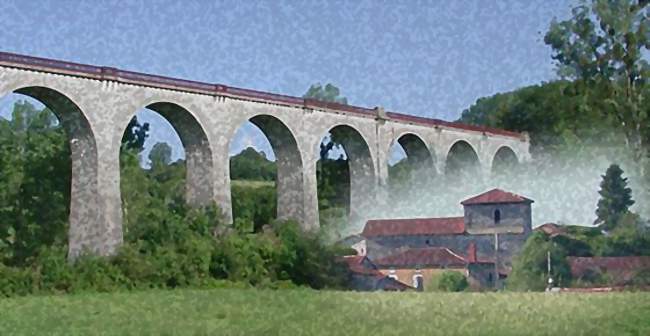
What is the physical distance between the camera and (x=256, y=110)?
104 feet

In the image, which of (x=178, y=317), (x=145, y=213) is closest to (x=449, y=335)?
(x=178, y=317)

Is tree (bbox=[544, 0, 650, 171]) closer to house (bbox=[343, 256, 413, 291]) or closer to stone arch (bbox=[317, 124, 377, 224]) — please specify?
stone arch (bbox=[317, 124, 377, 224])

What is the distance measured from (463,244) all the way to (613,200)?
10.5m

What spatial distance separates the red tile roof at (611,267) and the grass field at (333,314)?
102 inches

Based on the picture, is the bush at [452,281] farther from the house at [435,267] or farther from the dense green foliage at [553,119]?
the dense green foliage at [553,119]

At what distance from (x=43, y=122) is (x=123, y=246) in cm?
1862

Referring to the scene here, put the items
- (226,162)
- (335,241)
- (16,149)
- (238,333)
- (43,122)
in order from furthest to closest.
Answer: (43,122) < (16,149) < (226,162) < (335,241) < (238,333)

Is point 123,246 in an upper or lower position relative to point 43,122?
lower

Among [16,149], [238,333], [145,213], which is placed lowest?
[238,333]

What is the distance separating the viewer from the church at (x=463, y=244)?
72.9 feet

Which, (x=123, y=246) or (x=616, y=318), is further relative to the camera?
(x=123, y=246)

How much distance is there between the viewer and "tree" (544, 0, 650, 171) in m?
34.6

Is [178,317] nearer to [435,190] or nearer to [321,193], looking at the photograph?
[321,193]

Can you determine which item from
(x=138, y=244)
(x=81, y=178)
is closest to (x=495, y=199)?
(x=138, y=244)
